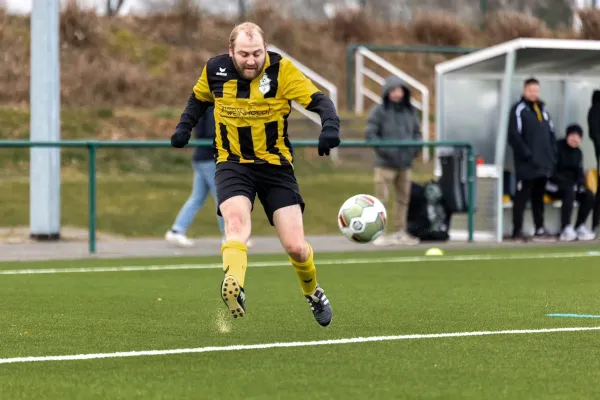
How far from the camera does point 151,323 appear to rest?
776 cm

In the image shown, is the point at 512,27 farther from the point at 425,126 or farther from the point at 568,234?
the point at 568,234

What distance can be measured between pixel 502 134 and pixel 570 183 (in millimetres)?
1112

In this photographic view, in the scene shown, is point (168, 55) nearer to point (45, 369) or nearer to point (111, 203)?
point (111, 203)

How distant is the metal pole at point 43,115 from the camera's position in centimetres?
1526

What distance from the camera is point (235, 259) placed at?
6.68m

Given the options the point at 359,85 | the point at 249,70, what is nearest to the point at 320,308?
the point at 249,70

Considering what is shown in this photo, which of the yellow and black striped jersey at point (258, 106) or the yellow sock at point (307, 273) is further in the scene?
the yellow sock at point (307, 273)

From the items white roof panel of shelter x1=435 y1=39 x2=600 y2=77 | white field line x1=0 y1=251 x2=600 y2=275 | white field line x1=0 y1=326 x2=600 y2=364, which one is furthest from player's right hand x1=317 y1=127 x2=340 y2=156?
white roof panel of shelter x1=435 y1=39 x2=600 y2=77

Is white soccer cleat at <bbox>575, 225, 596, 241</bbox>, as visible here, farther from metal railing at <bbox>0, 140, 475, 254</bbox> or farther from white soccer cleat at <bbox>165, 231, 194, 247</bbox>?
white soccer cleat at <bbox>165, 231, 194, 247</bbox>

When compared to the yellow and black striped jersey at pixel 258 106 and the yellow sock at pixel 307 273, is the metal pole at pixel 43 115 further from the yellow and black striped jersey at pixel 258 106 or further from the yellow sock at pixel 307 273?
the yellow sock at pixel 307 273

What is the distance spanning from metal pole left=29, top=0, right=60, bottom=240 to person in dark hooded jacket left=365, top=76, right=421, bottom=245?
13.1 ft

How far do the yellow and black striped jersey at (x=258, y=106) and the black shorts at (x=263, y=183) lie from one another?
0.16 feet

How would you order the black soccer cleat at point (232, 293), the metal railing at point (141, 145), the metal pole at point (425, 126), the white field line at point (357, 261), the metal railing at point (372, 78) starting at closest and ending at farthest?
1. the black soccer cleat at point (232, 293)
2. the white field line at point (357, 261)
3. the metal railing at point (141, 145)
4. the metal pole at point (425, 126)
5. the metal railing at point (372, 78)

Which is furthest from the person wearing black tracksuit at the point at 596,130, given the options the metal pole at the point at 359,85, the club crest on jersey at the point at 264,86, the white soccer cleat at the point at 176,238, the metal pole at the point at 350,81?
the club crest on jersey at the point at 264,86
